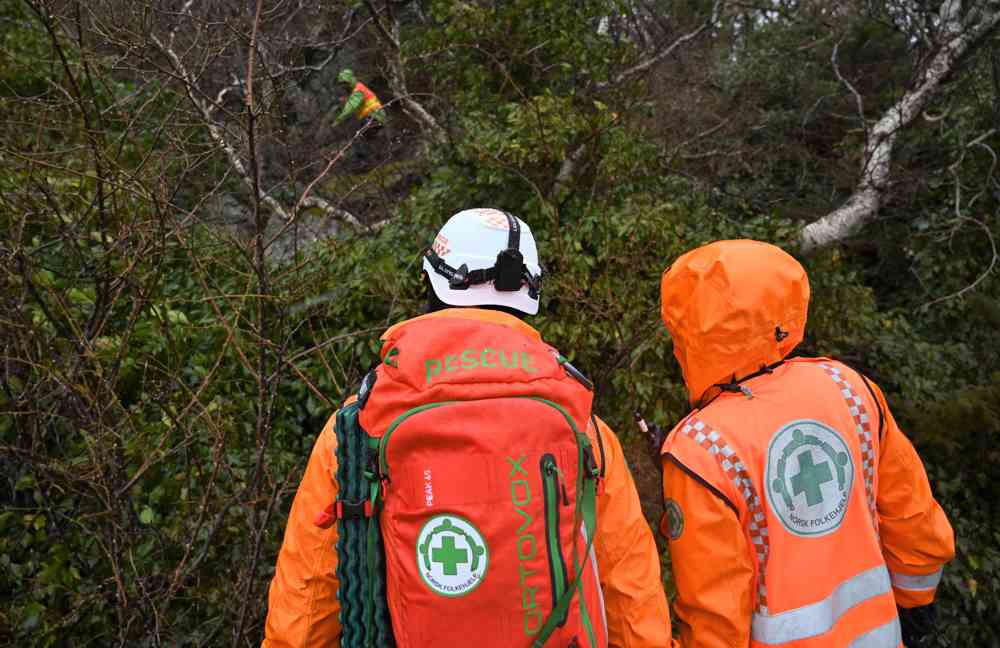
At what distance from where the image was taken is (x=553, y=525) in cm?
123

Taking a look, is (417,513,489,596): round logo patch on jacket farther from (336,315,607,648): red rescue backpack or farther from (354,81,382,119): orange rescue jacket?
(354,81,382,119): orange rescue jacket

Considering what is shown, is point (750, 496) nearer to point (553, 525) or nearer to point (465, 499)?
point (553, 525)

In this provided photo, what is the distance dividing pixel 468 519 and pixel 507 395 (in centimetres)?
26

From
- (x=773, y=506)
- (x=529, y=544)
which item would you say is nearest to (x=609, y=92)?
(x=773, y=506)

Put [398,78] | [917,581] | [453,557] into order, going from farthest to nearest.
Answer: [398,78], [917,581], [453,557]

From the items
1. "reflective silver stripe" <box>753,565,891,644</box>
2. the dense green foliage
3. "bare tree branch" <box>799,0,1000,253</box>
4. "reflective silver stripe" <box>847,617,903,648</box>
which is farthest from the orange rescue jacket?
"bare tree branch" <box>799,0,1000,253</box>

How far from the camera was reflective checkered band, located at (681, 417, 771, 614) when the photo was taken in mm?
1524

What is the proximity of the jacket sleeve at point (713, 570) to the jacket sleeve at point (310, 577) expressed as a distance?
88cm

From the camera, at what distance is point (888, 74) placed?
6.91 meters

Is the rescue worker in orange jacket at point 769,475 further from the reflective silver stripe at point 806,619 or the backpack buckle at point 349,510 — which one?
the backpack buckle at point 349,510

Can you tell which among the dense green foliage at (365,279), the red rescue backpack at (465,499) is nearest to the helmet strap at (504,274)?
the red rescue backpack at (465,499)

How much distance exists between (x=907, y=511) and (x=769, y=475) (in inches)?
22.6

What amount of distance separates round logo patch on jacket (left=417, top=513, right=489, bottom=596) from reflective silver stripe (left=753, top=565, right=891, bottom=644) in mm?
855

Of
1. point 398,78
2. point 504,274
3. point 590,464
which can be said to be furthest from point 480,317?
point 398,78
